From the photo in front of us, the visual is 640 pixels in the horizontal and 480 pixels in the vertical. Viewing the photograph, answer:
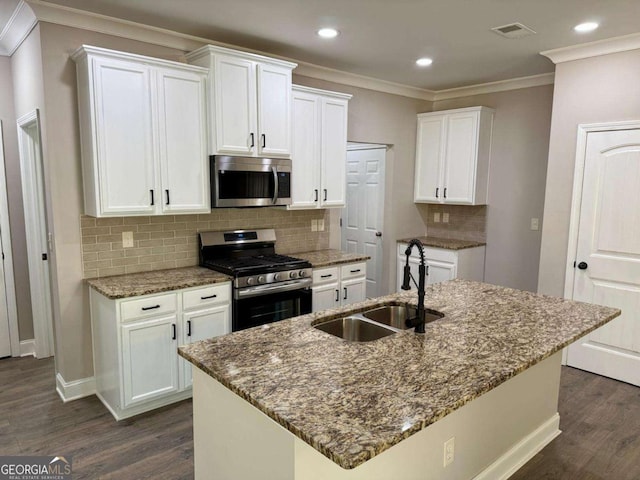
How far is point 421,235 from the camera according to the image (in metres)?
5.69

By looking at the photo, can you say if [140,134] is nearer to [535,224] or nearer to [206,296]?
[206,296]

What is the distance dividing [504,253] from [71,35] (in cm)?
451

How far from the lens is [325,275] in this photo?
3963mm

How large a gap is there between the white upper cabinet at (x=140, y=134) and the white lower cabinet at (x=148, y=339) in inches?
25.3

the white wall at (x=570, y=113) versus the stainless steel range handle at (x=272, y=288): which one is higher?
the white wall at (x=570, y=113)

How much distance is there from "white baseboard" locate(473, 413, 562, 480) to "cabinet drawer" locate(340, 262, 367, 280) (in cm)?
196

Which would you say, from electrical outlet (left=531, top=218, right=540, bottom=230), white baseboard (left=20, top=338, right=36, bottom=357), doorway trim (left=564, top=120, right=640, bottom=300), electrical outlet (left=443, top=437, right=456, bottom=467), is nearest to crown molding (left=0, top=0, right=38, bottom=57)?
white baseboard (left=20, top=338, right=36, bottom=357)

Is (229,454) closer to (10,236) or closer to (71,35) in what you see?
(71,35)

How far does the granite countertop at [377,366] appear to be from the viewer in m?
1.32

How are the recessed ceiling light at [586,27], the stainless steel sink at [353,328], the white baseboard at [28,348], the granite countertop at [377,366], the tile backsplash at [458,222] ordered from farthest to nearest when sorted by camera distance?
the tile backsplash at [458,222] < the white baseboard at [28,348] < the recessed ceiling light at [586,27] < the stainless steel sink at [353,328] < the granite countertop at [377,366]

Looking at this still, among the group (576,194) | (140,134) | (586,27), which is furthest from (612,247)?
(140,134)

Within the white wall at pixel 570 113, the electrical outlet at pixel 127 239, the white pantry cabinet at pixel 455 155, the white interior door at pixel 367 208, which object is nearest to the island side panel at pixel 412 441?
the white wall at pixel 570 113

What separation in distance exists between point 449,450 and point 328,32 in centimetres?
285

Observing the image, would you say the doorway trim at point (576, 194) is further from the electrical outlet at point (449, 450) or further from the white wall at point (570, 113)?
the electrical outlet at point (449, 450)
